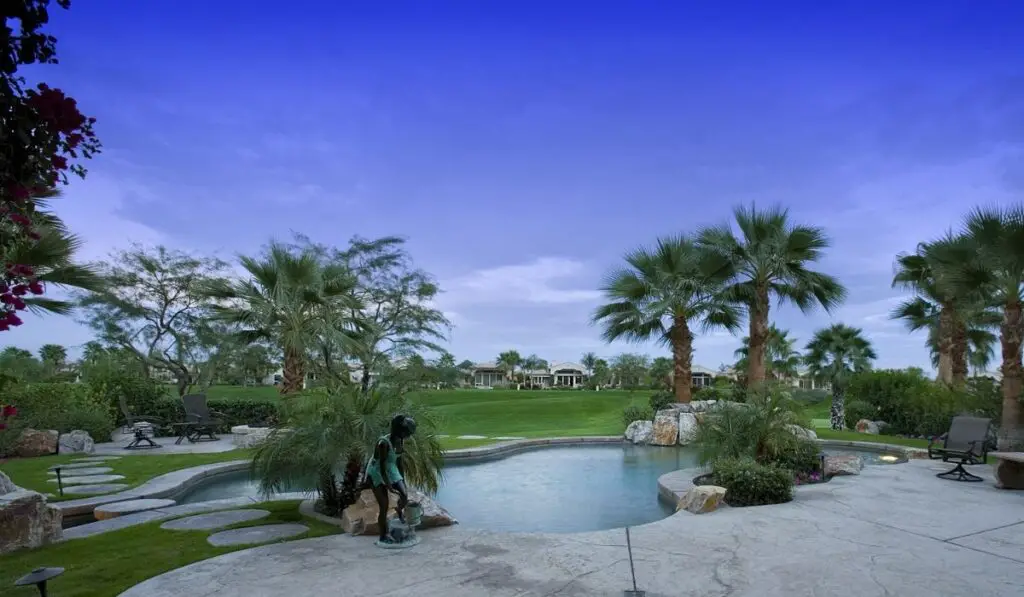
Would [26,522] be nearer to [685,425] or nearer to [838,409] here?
[685,425]

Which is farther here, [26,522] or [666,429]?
[666,429]

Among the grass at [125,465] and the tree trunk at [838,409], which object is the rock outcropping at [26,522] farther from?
the tree trunk at [838,409]

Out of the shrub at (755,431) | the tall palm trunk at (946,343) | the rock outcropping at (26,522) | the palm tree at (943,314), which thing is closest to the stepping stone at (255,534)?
the rock outcropping at (26,522)

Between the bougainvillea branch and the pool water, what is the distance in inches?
223

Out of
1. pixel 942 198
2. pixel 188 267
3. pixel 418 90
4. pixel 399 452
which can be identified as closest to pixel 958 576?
pixel 399 452

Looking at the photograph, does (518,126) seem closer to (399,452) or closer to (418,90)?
(418,90)

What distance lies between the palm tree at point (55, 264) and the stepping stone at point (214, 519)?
9.34ft

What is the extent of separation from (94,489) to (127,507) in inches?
59.0

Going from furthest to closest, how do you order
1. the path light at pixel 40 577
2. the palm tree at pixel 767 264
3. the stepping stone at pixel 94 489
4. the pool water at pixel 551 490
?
the palm tree at pixel 767 264 → the stepping stone at pixel 94 489 → the pool water at pixel 551 490 → the path light at pixel 40 577

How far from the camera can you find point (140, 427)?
45.1 feet

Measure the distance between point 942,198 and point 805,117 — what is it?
310cm

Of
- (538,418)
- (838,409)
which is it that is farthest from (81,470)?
(838,409)

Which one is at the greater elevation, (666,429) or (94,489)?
(666,429)

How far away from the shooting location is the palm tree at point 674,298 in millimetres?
16797
